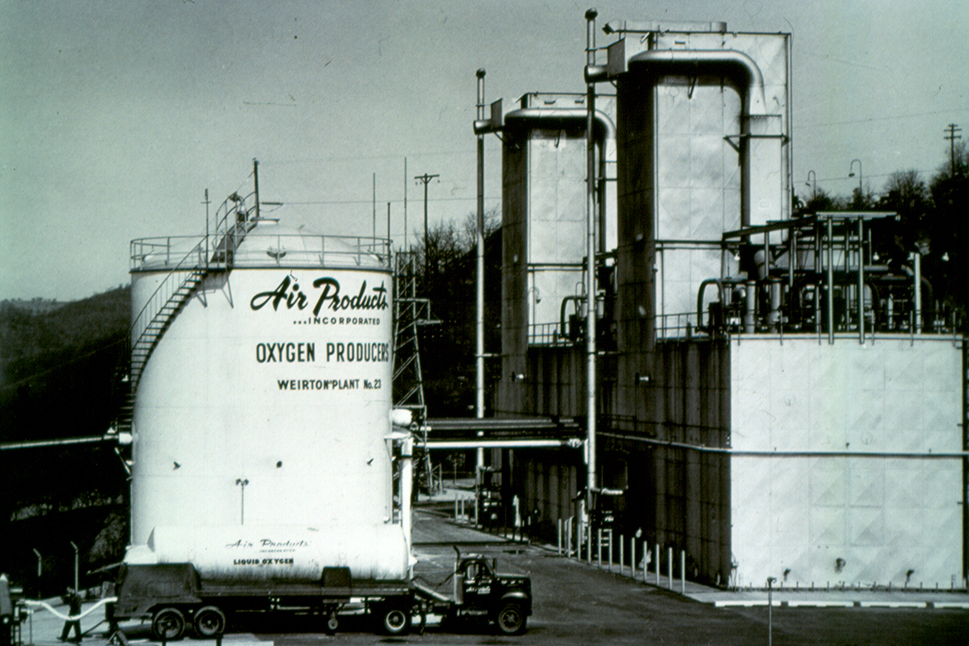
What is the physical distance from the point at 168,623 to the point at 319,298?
28.3 feet

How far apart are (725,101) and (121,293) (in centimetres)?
9705

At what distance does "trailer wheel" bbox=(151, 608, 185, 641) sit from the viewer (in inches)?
962

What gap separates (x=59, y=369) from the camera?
71.1 metres

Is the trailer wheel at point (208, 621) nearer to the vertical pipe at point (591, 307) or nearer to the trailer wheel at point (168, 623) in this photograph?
the trailer wheel at point (168, 623)

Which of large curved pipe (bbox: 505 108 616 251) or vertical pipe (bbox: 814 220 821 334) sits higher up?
large curved pipe (bbox: 505 108 616 251)

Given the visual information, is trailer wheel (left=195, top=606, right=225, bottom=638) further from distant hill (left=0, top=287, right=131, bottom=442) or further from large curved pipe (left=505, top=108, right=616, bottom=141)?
large curved pipe (left=505, top=108, right=616, bottom=141)

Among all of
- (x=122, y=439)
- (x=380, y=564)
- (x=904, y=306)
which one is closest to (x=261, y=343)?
(x=122, y=439)

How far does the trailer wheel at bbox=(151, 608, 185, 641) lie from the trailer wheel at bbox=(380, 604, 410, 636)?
14.3 ft

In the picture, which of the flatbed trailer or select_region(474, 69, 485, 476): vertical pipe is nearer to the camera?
the flatbed trailer

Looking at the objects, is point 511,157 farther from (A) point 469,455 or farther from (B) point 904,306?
(A) point 469,455

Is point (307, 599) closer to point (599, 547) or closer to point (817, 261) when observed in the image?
point (599, 547)

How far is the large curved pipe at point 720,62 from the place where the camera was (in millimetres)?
38938

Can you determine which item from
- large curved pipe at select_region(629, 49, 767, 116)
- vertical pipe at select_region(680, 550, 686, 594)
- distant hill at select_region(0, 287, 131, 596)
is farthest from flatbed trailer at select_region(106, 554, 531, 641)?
large curved pipe at select_region(629, 49, 767, 116)

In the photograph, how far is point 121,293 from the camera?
124312mm
